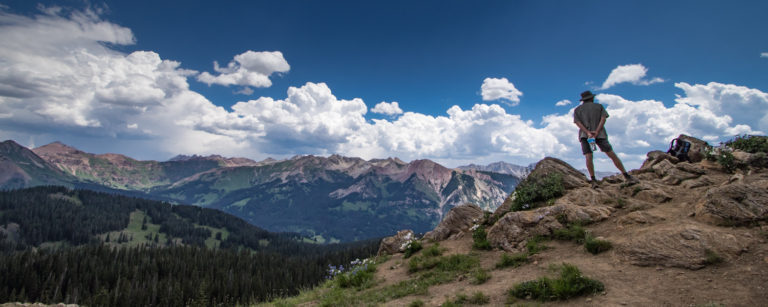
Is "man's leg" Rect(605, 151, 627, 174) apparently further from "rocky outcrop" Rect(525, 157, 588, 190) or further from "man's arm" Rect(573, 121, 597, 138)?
"rocky outcrop" Rect(525, 157, 588, 190)

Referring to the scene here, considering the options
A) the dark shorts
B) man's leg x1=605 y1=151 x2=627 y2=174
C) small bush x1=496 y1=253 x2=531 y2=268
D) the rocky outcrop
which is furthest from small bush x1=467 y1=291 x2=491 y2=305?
the rocky outcrop

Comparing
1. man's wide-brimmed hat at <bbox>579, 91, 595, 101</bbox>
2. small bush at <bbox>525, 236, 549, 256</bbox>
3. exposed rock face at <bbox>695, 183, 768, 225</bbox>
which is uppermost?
man's wide-brimmed hat at <bbox>579, 91, 595, 101</bbox>

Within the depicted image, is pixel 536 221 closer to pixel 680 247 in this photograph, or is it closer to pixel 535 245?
pixel 535 245

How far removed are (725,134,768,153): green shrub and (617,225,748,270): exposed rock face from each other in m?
14.5

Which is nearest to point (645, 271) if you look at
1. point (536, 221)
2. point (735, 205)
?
point (735, 205)

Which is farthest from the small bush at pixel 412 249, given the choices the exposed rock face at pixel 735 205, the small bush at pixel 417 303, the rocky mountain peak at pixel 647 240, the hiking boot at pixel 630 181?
the exposed rock face at pixel 735 205

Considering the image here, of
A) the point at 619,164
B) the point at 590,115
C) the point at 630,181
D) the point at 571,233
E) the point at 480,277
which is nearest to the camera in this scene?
the point at 480,277

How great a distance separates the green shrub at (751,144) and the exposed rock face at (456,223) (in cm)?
1631

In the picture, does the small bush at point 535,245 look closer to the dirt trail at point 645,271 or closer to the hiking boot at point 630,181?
the dirt trail at point 645,271

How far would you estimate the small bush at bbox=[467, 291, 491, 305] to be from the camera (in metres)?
9.68

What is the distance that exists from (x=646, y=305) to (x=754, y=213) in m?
6.91

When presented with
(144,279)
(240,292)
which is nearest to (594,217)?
(240,292)

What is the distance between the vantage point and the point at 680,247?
9602mm

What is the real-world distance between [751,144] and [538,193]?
13459 millimetres
